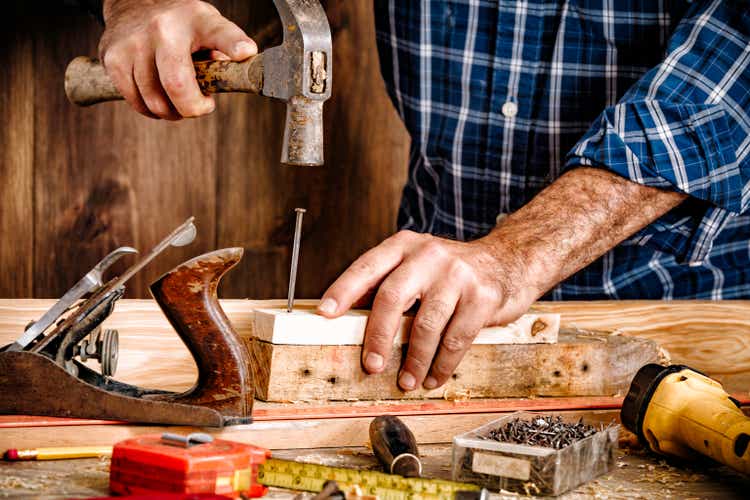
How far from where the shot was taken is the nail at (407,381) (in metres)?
1.42

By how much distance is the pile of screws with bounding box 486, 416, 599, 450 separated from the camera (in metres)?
1.15

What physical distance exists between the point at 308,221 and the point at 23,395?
1.45 metres

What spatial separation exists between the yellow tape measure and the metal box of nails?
0.05m

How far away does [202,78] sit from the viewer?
1.54m

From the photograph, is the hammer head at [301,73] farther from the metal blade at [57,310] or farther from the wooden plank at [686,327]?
the wooden plank at [686,327]

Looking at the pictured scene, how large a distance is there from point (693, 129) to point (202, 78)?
0.90m

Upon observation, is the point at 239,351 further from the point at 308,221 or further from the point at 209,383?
the point at 308,221

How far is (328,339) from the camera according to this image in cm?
139

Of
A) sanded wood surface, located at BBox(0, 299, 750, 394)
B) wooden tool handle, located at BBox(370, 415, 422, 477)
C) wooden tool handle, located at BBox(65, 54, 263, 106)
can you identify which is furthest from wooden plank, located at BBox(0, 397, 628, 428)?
wooden tool handle, located at BBox(65, 54, 263, 106)

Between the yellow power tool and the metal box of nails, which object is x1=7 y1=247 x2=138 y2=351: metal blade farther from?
the yellow power tool

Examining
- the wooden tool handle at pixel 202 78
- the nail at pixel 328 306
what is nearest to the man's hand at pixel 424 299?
the nail at pixel 328 306

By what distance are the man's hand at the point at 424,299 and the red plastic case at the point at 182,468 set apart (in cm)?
37

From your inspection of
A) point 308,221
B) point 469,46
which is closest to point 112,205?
point 308,221

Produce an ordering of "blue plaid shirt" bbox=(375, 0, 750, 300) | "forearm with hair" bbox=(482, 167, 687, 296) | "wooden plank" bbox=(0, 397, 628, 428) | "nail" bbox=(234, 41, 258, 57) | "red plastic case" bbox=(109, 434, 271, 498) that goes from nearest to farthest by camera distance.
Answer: "red plastic case" bbox=(109, 434, 271, 498) → "wooden plank" bbox=(0, 397, 628, 428) → "nail" bbox=(234, 41, 258, 57) → "forearm with hair" bbox=(482, 167, 687, 296) → "blue plaid shirt" bbox=(375, 0, 750, 300)
